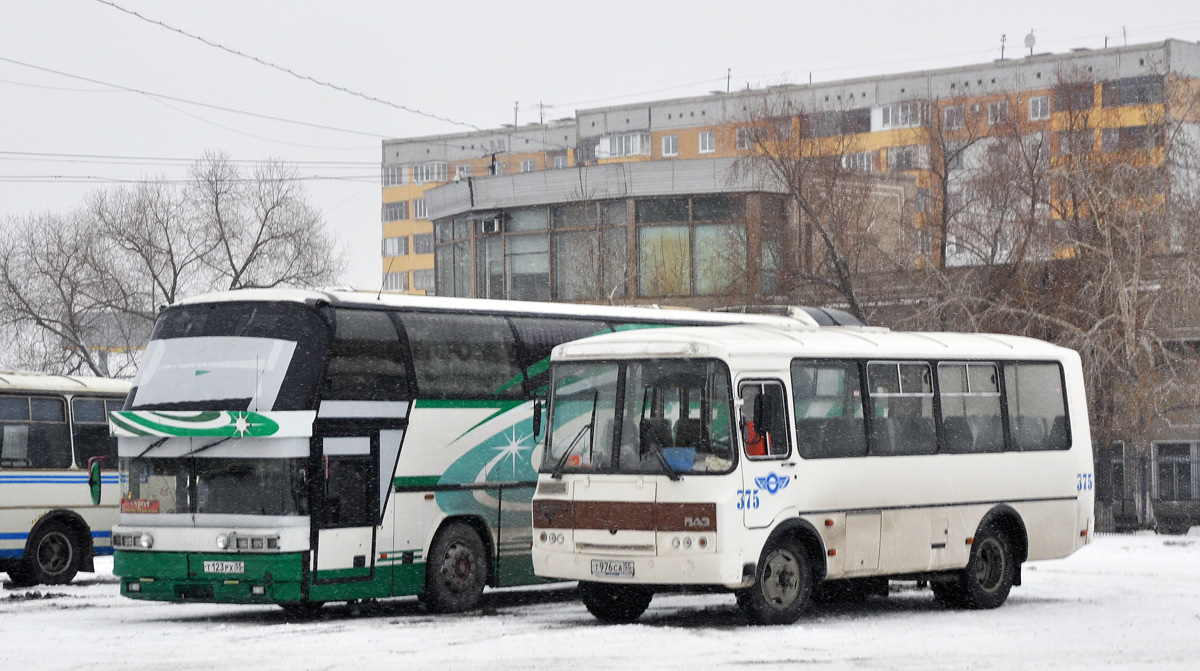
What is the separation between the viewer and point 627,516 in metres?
15.6

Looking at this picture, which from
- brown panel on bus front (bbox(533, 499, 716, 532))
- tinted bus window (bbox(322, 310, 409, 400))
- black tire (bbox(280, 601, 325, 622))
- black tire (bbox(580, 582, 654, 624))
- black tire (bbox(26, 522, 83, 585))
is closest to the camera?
brown panel on bus front (bbox(533, 499, 716, 532))

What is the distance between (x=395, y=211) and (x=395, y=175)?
8.73 ft

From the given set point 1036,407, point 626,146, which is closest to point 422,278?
point 626,146

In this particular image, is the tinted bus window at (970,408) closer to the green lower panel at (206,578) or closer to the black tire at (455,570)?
the black tire at (455,570)

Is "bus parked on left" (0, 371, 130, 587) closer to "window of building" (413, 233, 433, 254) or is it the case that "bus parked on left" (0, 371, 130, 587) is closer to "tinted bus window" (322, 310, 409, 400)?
"tinted bus window" (322, 310, 409, 400)

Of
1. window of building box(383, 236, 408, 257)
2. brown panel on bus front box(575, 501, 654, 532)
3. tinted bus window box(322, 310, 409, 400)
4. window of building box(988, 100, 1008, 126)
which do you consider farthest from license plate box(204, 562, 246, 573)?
window of building box(383, 236, 408, 257)

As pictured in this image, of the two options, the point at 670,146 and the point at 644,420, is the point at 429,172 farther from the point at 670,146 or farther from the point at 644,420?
the point at 644,420

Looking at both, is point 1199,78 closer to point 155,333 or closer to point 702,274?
point 702,274

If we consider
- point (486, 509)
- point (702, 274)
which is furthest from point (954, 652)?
point (702, 274)

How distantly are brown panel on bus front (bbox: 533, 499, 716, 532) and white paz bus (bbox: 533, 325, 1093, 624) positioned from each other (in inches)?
0.5

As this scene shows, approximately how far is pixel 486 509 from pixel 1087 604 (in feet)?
22.0

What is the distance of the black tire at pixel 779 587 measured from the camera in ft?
51.4

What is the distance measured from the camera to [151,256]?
55.1m

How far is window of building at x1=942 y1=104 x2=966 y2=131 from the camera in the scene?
3950cm
